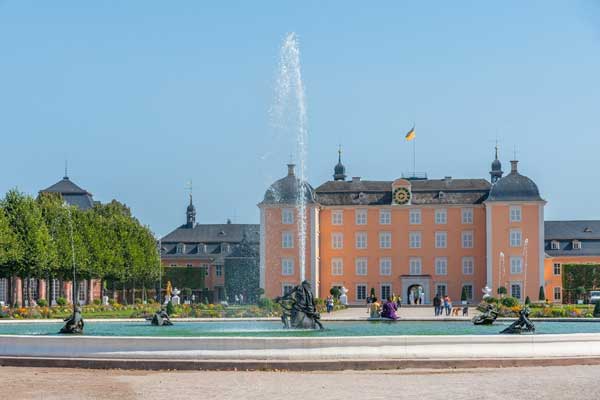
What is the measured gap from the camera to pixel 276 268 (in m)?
78.2

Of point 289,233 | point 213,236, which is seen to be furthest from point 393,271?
point 213,236

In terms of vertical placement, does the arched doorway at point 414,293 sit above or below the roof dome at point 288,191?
below

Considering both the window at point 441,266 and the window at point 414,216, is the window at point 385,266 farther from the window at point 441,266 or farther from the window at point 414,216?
the window at point 441,266

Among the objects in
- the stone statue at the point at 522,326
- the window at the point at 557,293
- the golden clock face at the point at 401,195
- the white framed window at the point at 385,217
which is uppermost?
the golden clock face at the point at 401,195

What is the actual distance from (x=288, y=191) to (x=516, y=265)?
53.3 ft

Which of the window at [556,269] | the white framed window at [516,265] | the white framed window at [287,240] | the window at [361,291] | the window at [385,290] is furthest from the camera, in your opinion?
the window at [556,269]

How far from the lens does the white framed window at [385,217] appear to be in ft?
262

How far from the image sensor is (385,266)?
80.1 m

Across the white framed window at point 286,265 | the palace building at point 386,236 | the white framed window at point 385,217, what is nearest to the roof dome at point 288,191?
the palace building at point 386,236

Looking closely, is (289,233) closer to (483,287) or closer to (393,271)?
(393,271)

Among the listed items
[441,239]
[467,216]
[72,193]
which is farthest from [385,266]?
[72,193]

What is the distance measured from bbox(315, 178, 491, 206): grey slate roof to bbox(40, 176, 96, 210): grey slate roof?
2331 cm

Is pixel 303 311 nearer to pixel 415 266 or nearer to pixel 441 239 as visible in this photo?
pixel 441 239

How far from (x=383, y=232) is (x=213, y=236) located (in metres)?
28.3
